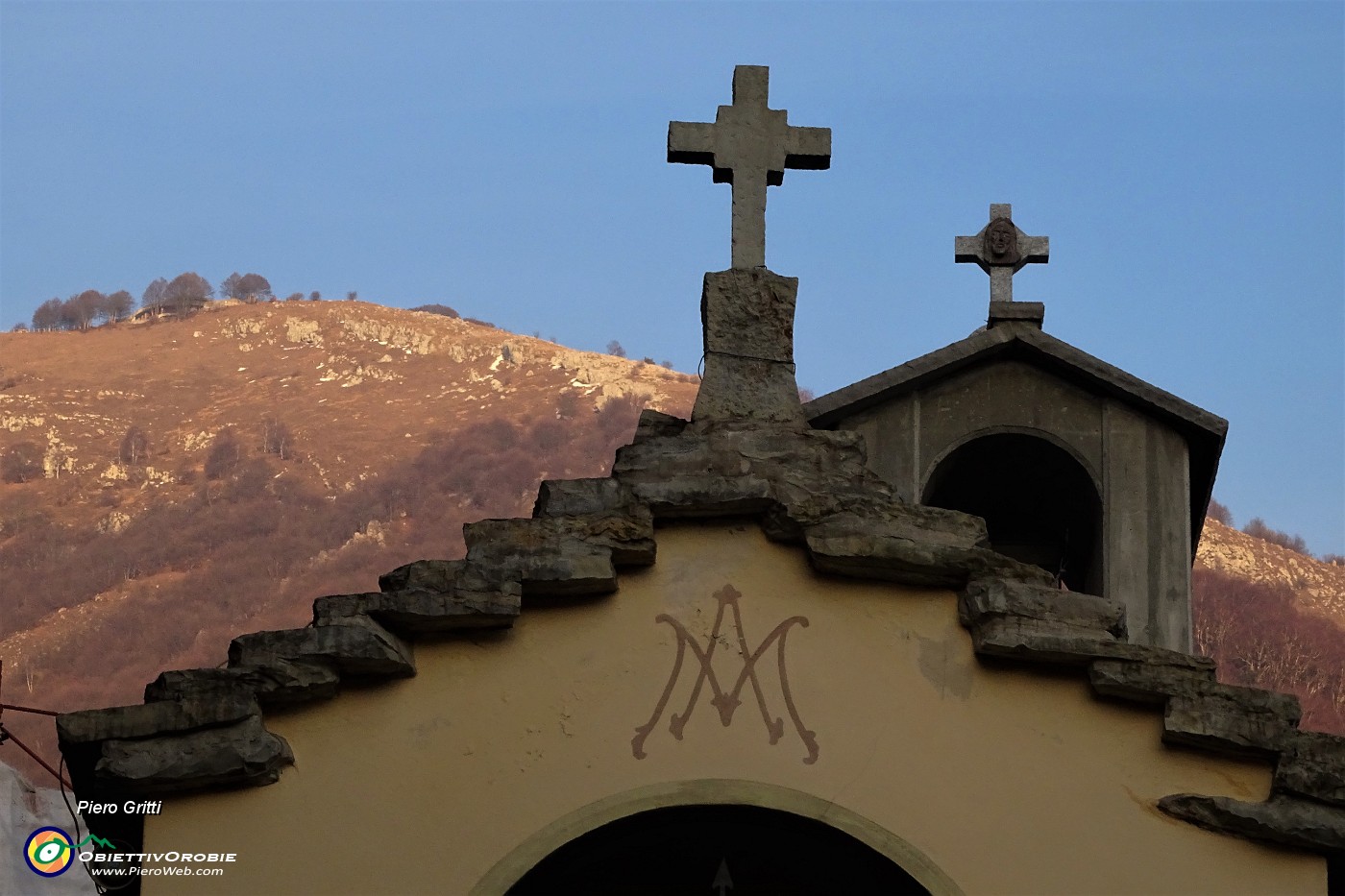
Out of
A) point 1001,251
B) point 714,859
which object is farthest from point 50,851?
point 1001,251

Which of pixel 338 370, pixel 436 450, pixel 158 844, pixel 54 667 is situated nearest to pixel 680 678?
pixel 158 844

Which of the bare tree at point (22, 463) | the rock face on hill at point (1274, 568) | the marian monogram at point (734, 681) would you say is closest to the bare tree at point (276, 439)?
the bare tree at point (22, 463)

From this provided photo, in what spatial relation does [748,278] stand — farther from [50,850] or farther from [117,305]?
[117,305]

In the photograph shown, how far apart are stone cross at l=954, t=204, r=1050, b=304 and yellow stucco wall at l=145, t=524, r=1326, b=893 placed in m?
5.08

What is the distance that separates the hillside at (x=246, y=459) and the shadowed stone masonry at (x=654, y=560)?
148ft

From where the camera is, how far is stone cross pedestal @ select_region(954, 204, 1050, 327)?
13.1 metres

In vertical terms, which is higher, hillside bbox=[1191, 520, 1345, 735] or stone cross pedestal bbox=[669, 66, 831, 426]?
hillside bbox=[1191, 520, 1345, 735]

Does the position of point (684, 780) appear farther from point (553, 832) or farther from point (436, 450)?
point (436, 450)

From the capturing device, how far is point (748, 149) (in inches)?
375

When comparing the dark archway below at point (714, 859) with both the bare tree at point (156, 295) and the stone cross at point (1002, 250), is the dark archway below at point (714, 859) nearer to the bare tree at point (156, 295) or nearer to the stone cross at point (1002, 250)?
the stone cross at point (1002, 250)

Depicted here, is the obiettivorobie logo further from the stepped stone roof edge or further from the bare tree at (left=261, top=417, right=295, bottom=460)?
the bare tree at (left=261, top=417, right=295, bottom=460)

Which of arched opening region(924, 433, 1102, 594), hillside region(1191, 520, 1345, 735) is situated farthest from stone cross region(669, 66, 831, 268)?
hillside region(1191, 520, 1345, 735)

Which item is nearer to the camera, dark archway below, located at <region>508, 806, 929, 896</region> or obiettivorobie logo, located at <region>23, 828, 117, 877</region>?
dark archway below, located at <region>508, 806, 929, 896</region>

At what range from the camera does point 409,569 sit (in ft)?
27.1
